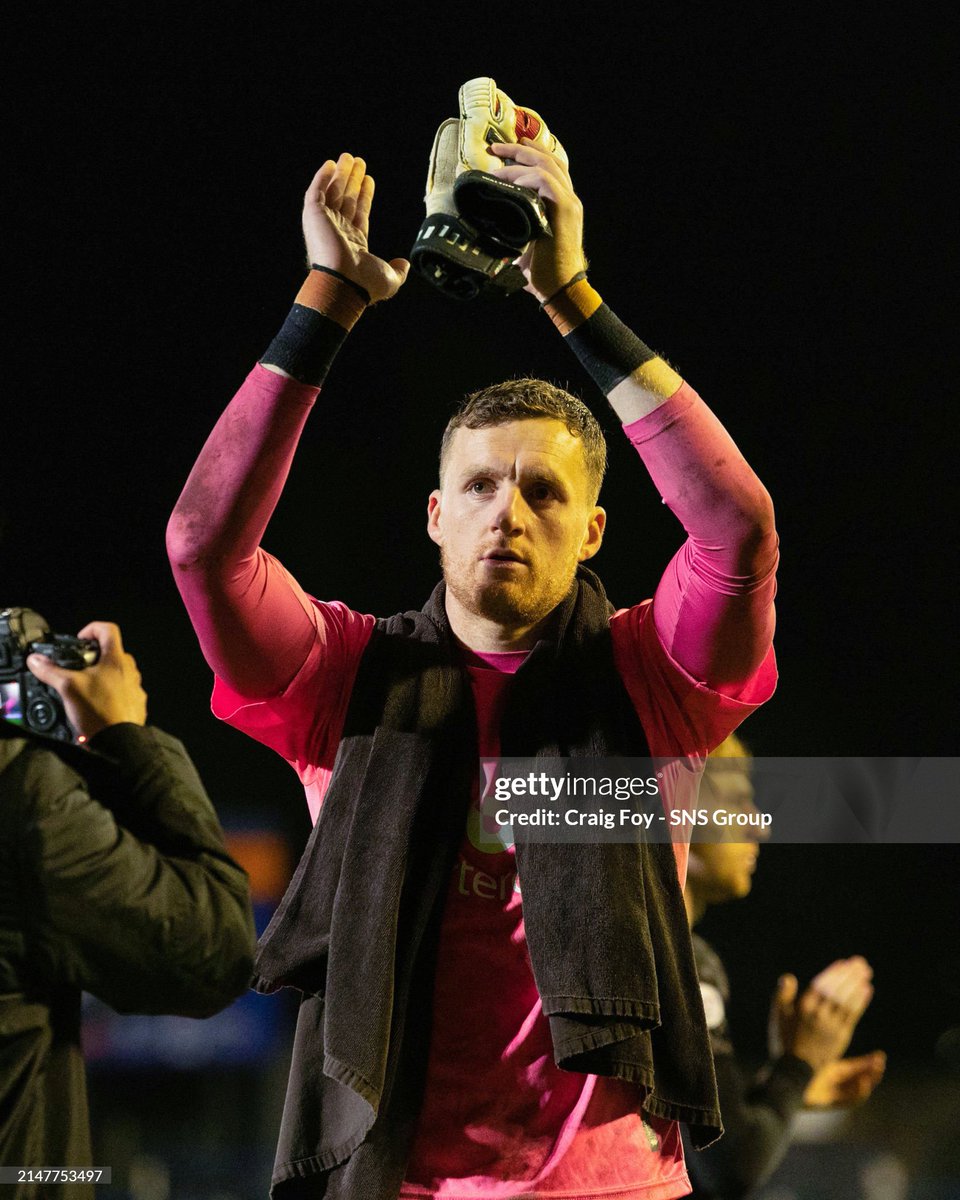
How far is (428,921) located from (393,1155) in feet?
0.66

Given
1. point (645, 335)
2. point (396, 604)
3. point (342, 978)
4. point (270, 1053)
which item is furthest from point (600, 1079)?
point (270, 1053)

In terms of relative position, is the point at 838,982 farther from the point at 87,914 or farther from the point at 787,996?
the point at 87,914

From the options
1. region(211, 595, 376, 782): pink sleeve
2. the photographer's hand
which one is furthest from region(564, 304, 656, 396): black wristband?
the photographer's hand

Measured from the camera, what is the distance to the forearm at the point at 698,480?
1.13 m

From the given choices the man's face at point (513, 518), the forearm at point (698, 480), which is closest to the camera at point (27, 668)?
the man's face at point (513, 518)

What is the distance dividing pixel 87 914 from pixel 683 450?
62cm

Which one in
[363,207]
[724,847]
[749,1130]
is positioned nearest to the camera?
[363,207]

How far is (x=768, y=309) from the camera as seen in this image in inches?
90.9

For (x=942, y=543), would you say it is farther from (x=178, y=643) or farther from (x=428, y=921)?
(x=428, y=921)

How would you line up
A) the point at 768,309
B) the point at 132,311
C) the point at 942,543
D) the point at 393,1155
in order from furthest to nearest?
the point at 942,543 → the point at 768,309 → the point at 132,311 → the point at 393,1155

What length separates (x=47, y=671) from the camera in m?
1.01

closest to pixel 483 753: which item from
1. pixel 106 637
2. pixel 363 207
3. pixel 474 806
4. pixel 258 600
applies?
pixel 474 806

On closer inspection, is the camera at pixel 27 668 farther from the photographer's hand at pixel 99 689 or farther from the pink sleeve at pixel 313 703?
the pink sleeve at pixel 313 703

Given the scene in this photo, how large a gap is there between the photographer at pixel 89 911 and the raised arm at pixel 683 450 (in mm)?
494
